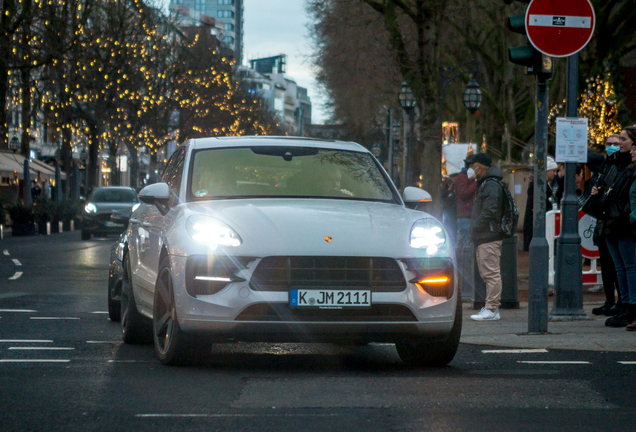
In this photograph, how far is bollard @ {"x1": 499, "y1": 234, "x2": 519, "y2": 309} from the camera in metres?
→ 13.5

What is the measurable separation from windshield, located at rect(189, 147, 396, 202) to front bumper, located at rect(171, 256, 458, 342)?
1016mm

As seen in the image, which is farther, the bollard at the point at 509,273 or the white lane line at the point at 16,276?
the white lane line at the point at 16,276

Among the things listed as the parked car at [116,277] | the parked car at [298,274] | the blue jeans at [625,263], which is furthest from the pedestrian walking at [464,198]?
the parked car at [298,274]

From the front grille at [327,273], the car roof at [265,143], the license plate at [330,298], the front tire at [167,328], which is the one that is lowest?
the front tire at [167,328]

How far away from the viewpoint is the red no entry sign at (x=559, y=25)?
10469 mm

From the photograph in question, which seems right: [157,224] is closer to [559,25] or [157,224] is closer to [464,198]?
[559,25]

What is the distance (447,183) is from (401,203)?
23.1 metres

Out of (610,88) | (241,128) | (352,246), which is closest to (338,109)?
(241,128)

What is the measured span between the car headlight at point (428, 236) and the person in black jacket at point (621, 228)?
353cm

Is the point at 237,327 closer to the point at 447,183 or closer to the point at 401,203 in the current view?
the point at 401,203

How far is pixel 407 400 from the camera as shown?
6.52 metres

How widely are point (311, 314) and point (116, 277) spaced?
376 centimetres

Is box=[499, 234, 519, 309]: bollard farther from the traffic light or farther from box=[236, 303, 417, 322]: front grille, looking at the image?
box=[236, 303, 417, 322]: front grille

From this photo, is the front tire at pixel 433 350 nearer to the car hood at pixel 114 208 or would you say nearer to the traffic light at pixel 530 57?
the traffic light at pixel 530 57
